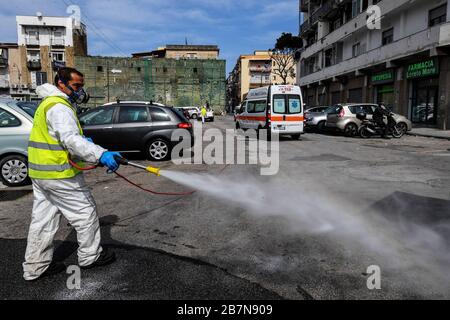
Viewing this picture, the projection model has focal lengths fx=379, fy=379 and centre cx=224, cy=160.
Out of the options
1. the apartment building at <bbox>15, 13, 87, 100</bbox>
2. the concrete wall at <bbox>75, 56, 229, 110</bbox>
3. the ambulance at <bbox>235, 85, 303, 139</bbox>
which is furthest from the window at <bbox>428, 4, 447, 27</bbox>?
the apartment building at <bbox>15, 13, 87, 100</bbox>

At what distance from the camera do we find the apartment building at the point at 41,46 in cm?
6375

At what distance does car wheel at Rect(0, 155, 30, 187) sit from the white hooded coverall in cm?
447

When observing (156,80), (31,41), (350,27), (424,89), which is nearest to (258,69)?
(156,80)

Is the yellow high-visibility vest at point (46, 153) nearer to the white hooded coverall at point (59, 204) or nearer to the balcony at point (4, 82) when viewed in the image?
Result: the white hooded coverall at point (59, 204)

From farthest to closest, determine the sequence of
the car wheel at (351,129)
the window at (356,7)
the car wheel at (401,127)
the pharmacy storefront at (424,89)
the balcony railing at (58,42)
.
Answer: the balcony railing at (58,42) → the window at (356,7) → the pharmacy storefront at (424,89) → the car wheel at (351,129) → the car wheel at (401,127)

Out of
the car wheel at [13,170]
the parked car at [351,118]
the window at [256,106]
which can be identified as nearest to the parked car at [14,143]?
the car wheel at [13,170]

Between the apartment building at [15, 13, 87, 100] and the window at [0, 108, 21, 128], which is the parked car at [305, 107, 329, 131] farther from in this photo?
the apartment building at [15, 13, 87, 100]

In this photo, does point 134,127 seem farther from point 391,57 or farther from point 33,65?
point 33,65

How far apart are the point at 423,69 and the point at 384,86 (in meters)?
5.59

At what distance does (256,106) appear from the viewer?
711 inches

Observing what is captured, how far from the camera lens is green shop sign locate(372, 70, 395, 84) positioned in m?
26.7

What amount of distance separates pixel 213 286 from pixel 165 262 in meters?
0.69

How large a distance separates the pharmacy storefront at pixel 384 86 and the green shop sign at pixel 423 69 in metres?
2.21
